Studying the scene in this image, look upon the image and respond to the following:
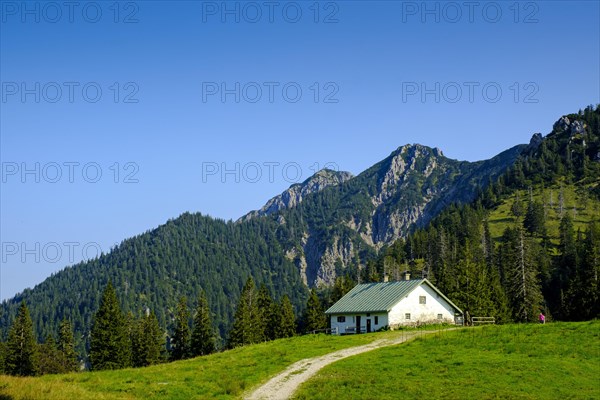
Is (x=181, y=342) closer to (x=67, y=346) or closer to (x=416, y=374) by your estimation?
(x=67, y=346)

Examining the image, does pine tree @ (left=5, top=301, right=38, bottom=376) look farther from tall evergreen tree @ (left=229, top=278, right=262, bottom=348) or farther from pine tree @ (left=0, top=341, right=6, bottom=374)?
tall evergreen tree @ (left=229, top=278, right=262, bottom=348)

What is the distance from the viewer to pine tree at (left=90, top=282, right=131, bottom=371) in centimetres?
8838

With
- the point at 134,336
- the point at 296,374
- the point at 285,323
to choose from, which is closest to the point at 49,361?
the point at 134,336

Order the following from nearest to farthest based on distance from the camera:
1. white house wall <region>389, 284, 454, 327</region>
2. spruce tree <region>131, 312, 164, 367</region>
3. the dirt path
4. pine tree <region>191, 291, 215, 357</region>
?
1. the dirt path
2. white house wall <region>389, 284, 454, 327</region>
3. pine tree <region>191, 291, 215, 357</region>
4. spruce tree <region>131, 312, 164, 367</region>

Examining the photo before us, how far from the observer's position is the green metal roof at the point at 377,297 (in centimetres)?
7331

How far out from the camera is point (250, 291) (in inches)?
4353

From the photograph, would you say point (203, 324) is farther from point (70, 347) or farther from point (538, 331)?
point (538, 331)

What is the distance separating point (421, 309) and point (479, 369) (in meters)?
38.0

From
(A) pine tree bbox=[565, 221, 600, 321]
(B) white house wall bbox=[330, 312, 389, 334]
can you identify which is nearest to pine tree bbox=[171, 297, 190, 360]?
(B) white house wall bbox=[330, 312, 389, 334]

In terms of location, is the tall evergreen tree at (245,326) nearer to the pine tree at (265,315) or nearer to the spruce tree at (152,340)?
the pine tree at (265,315)

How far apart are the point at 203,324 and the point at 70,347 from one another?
22.9 metres

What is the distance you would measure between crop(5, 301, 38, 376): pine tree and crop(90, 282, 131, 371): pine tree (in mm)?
8309

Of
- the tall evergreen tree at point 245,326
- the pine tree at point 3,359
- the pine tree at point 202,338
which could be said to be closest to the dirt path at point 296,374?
the tall evergreen tree at point 245,326

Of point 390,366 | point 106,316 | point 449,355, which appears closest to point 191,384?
point 390,366
